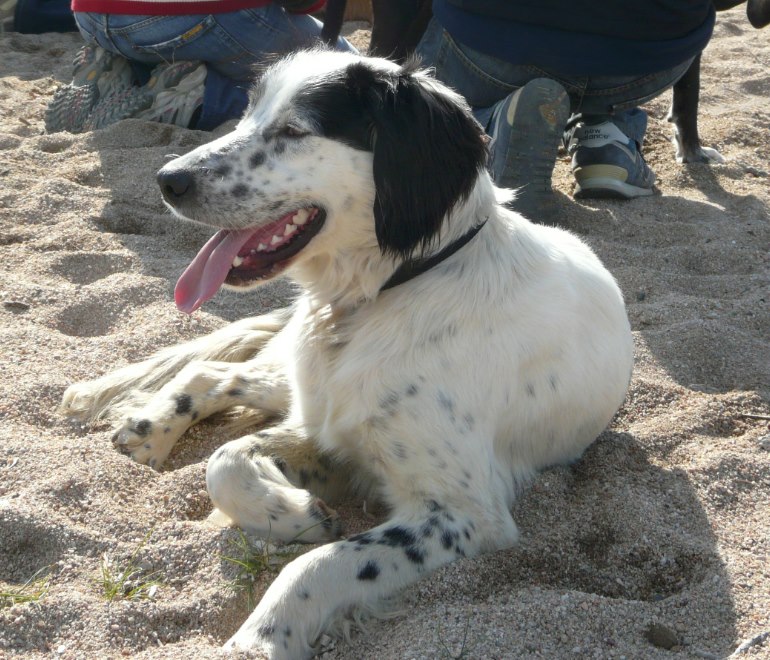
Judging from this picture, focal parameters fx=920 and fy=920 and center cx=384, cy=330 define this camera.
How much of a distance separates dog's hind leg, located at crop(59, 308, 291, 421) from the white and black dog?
0.78 ft

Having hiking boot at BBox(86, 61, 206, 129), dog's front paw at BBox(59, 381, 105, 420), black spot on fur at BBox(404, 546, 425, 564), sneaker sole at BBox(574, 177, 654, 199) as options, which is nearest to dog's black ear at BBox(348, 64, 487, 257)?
black spot on fur at BBox(404, 546, 425, 564)

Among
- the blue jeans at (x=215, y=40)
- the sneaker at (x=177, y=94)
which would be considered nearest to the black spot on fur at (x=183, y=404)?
the blue jeans at (x=215, y=40)

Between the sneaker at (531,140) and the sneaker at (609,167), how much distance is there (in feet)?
1.84

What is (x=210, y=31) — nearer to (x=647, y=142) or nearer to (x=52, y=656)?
(x=647, y=142)

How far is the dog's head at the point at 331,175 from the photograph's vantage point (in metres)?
2.63

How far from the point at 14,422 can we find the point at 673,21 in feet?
12.8

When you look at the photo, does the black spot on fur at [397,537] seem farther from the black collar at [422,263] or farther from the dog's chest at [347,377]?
the black collar at [422,263]

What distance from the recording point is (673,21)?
496 cm

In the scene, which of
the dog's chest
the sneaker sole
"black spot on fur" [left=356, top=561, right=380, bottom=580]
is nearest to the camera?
"black spot on fur" [left=356, top=561, right=380, bottom=580]

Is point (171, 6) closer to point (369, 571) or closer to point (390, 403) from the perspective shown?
point (390, 403)

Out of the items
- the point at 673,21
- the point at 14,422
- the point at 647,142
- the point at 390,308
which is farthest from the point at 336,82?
the point at 647,142

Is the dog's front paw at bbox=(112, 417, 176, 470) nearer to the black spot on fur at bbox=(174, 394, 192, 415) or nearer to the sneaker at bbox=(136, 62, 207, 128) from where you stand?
the black spot on fur at bbox=(174, 394, 192, 415)

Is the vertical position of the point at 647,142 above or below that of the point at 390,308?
below

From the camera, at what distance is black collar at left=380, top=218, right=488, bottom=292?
110 inches
